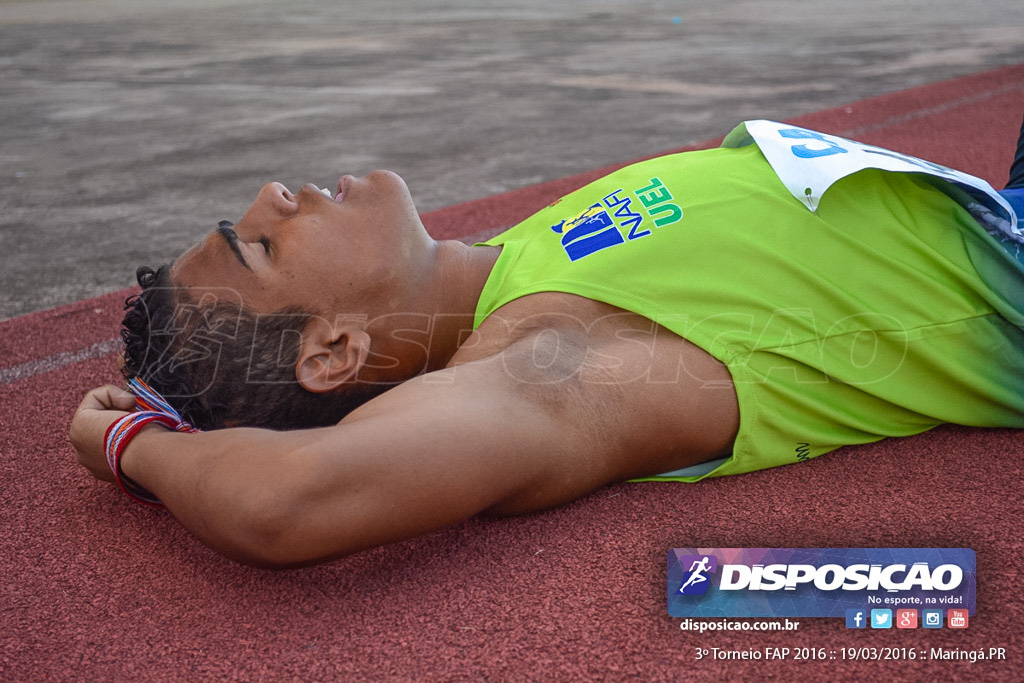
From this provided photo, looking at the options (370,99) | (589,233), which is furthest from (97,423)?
(370,99)

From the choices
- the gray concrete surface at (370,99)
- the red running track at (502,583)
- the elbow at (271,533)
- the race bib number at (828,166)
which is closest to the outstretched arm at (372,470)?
the elbow at (271,533)

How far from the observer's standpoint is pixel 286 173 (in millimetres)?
5137

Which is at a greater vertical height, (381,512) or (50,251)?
(381,512)

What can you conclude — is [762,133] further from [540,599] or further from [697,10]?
[697,10]

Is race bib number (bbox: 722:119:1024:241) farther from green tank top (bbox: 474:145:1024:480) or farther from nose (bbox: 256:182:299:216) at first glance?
nose (bbox: 256:182:299:216)

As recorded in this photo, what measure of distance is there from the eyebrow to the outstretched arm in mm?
387

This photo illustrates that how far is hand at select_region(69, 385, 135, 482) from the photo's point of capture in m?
1.88

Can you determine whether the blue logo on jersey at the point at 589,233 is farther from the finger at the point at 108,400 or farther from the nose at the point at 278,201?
the finger at the point at 108,400

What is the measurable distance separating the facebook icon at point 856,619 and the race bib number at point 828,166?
82cm

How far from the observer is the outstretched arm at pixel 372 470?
1.47m

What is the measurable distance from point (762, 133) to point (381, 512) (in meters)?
1.26

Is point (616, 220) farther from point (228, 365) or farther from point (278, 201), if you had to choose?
point (228, 365)

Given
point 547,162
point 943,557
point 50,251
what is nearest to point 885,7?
point 547,162

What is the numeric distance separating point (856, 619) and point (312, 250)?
1.18 m
